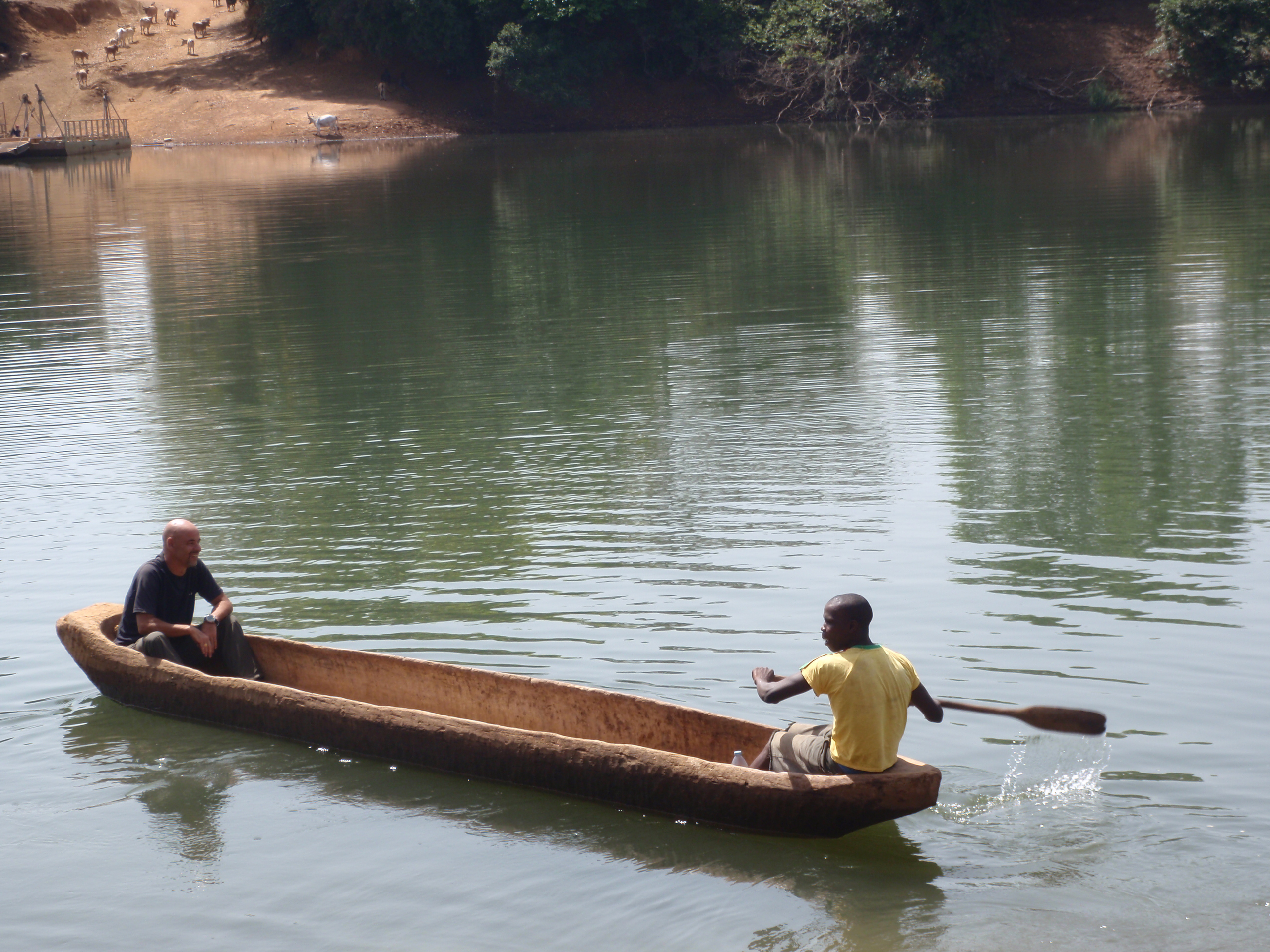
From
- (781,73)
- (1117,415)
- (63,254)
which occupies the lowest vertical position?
(1117,415)

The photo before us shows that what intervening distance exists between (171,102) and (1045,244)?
44.7m

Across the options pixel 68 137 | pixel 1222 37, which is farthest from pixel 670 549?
pixel 68 137

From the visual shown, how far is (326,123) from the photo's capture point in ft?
178

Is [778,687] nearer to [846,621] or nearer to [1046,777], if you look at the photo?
[846,621]

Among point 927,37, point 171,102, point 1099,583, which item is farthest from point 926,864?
point 171,102

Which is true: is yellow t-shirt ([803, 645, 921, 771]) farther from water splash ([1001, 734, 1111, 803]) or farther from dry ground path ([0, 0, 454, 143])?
dry ground path ([0, 0, 454, 143])

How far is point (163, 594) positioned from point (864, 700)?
13.8 feet

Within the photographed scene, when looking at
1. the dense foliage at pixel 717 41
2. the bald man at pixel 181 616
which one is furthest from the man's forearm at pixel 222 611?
the dense foliage at pixel 717 41

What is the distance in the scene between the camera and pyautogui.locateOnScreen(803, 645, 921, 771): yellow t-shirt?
19.8 feet

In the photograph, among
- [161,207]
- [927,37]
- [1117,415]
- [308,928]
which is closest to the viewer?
[308,928]

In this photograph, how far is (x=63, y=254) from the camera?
2761 centimetres

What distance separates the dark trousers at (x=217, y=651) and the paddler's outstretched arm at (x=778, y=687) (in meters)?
3.05

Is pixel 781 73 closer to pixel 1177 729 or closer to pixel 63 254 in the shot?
pixel 63 254

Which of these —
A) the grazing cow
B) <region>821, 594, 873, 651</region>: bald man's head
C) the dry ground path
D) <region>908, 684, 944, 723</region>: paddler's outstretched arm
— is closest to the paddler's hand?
<region>821, 594, 873, 651</region>: bald man's head
